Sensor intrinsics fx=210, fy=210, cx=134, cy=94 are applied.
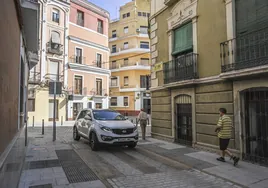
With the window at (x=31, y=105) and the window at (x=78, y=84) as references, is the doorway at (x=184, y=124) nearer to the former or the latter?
the window at (x=31, y=105)

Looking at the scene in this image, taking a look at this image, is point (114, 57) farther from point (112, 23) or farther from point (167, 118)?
point (167, 118)

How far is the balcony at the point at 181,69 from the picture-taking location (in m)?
8.53

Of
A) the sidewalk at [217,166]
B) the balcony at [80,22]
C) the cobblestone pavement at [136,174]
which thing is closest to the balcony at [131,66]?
the balcony at [80,22]

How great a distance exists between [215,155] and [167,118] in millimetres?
3388

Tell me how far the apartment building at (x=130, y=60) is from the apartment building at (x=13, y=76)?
27.2 m

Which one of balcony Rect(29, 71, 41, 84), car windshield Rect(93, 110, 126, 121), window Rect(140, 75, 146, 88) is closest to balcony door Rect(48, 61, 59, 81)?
balcony Rect(29, 71, 41, 84)

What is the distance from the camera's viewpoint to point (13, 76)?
13.5ft

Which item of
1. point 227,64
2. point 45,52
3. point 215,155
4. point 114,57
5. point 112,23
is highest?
point 112,23

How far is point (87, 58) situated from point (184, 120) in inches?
833

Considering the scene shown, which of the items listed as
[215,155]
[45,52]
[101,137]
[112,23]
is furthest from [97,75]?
[215,155]

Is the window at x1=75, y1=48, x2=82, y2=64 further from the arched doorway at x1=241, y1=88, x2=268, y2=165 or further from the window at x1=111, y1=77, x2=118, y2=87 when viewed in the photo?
the arched doorway at x1=241, y1=88, x2=268, y2=165

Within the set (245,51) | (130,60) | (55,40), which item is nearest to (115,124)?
(245,51)

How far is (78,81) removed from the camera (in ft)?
88.7

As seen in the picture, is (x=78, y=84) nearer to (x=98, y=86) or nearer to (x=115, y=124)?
(x=98, y=86)
